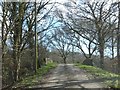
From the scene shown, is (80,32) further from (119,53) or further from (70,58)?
(70,58)

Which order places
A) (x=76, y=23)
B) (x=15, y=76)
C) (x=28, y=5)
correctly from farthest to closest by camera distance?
(x=76, y=23) < (x=28, y=5) < (x=15, y=76)

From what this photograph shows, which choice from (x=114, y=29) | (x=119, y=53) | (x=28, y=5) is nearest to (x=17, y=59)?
(x=28, y=5)

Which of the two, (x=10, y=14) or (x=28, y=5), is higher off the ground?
(x=28, y=5)

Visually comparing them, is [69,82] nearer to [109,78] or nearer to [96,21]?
[109,78]

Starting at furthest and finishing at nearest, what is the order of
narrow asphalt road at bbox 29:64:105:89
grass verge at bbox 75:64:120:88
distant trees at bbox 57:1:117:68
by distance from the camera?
distant trees at bbox 57:1:117:68, narrow asphalt road at bbox 29:64:105:89, grass verge at bbox 75:64:120:88

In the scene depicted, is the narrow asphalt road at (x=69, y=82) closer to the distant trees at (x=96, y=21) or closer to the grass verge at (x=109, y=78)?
the grass verge at (x=109, y=78)

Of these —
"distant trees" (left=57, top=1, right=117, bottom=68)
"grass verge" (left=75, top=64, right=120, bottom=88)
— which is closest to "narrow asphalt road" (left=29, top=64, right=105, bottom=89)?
"grass verge" (left=75, top=64, right=120, bottom=88)

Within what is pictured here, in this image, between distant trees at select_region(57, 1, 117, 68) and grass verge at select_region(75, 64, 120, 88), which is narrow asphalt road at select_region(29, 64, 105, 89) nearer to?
grass verge at select_region(75, 64, 120, 88)

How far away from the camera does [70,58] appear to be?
83.7m

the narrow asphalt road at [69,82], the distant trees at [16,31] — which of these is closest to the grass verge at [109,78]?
the narrow asphalt road at [69,82]

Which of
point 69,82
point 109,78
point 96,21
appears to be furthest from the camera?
point 96,21

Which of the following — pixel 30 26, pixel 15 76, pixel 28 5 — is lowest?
pixel 15 76

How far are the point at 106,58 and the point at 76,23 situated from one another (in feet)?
26.6

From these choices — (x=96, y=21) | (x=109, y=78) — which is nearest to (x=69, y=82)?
(x=109, y=78)
